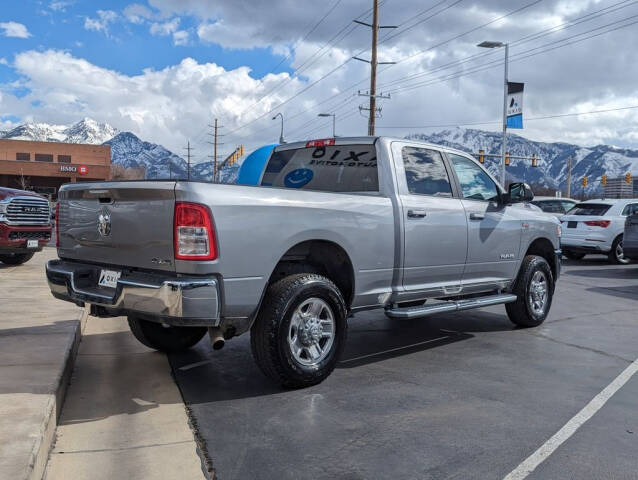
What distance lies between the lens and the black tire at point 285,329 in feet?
14.4

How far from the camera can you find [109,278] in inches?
175

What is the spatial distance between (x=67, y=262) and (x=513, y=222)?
4580 millimetres

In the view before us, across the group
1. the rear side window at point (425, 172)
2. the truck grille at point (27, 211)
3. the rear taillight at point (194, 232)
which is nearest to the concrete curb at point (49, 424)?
the rear taillight at point (194, 232)

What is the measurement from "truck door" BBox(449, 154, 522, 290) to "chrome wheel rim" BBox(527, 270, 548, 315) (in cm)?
44

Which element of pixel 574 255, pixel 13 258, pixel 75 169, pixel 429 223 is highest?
pixel 75 169

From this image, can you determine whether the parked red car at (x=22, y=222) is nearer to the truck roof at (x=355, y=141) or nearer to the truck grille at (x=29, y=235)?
the truck grille at (x=29, y=235)

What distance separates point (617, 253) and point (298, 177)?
1233 cm

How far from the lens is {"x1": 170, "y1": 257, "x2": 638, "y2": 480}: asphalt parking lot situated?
3.41m

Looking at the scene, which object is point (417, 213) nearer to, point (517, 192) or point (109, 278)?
point (517, 192)

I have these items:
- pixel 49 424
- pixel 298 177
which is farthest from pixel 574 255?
pixel 49 424

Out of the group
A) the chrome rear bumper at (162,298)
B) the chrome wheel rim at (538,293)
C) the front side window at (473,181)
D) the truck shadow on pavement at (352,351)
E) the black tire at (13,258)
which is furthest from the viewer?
the black tire at (13,258)

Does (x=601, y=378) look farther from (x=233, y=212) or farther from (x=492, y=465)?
(x=233, y=212)

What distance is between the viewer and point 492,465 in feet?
11.1

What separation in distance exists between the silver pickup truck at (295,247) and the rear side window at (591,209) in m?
10.3
